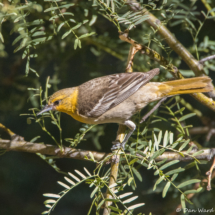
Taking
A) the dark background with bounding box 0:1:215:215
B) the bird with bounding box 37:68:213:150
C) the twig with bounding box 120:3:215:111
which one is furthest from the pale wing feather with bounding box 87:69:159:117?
the twig with bounding box 120:3:215:111

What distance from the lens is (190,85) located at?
1.80 m

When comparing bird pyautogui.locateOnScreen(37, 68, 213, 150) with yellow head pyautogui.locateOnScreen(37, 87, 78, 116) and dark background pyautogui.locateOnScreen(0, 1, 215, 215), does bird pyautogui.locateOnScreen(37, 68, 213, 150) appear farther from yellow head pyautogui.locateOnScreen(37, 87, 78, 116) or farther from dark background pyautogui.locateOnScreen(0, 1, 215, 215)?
dark background pyautogui.locateOnScreen(0, 1, 215, 215)

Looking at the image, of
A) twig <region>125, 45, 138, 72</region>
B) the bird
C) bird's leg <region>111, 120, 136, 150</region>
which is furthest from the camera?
the bird

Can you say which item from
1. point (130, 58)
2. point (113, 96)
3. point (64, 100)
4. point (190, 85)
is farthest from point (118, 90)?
point (190, 85)

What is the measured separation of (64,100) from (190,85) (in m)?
1.02

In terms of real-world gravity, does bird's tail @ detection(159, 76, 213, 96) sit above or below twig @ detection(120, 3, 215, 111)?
below

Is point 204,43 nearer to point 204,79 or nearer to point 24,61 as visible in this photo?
Answer: point 204,79

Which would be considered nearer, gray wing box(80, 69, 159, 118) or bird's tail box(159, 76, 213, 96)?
bird's tail box(159, 76, 213, 96)

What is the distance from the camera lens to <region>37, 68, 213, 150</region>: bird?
76.4 inches

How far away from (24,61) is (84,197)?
4.12 ft

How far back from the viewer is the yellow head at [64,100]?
2008 millimetres

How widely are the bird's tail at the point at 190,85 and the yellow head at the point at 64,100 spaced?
31.5 inches

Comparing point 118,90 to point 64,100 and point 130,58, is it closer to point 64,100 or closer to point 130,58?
point 130,58

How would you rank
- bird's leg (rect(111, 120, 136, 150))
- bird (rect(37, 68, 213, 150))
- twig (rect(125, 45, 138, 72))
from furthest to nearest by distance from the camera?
bird (rect(37, 68, 213, 150))
twig (rect(125, 45, 138, 72))
bird's leg (rect(111, 120, 136, 150))
